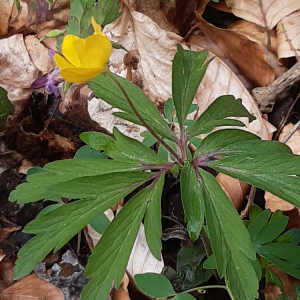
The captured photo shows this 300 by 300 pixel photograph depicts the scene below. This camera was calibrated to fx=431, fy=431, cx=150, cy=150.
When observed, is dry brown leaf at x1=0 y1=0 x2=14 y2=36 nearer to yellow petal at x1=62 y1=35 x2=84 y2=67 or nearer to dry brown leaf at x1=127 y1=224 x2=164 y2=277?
dry brown leaf at x1=127 y1=224 x2=164 y2=277

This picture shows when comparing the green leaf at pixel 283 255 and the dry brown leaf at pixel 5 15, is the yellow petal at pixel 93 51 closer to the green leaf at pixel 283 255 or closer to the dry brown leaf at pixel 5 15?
the green leaf at pixel 283 255

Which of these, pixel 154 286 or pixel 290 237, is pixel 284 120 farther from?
pixel 154 286

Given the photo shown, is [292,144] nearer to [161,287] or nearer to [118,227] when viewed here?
[161,287]

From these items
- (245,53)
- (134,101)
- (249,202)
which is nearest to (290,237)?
(249,202)

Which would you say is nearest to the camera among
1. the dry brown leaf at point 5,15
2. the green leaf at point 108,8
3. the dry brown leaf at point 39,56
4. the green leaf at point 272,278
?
the green leaf at point 272,278

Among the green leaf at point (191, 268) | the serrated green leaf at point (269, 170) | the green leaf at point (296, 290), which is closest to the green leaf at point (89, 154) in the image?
the green leaf at point (191, 268)

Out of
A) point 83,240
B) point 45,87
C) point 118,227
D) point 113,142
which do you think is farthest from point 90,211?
point 45,87
